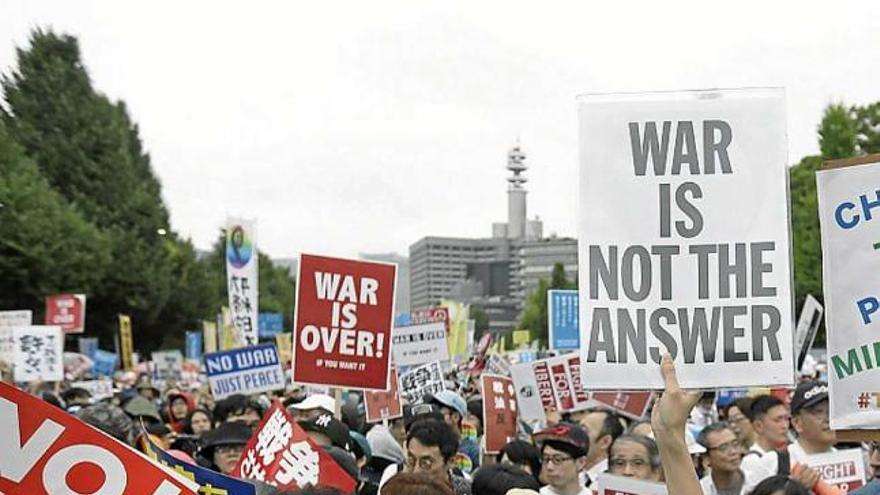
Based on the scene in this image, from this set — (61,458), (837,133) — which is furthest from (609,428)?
(837,133)

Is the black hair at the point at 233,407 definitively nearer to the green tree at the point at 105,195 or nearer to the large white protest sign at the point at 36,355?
the large white protest sign at the point at 36,355

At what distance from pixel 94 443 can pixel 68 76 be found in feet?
175

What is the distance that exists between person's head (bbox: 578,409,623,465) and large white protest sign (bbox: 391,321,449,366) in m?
6.81

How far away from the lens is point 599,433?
26.1 feet

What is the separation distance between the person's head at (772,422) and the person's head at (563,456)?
1571mm

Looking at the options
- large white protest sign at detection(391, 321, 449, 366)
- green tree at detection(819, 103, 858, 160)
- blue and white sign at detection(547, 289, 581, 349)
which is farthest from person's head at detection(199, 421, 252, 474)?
green tree at detection(819, 103, 858, 160)

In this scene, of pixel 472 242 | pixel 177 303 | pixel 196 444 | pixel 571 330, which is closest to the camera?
pixel 196 444

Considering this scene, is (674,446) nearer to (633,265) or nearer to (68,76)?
(633,265)

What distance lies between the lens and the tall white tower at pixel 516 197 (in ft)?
507

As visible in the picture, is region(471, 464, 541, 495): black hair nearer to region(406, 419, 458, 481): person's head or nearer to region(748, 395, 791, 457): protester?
region(406, 419, 458, 481): person's head

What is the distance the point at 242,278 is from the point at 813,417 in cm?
1465

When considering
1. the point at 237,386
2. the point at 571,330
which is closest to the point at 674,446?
the point at 237,386

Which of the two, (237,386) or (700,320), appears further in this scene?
(237,386)

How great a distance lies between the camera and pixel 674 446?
3918mm
